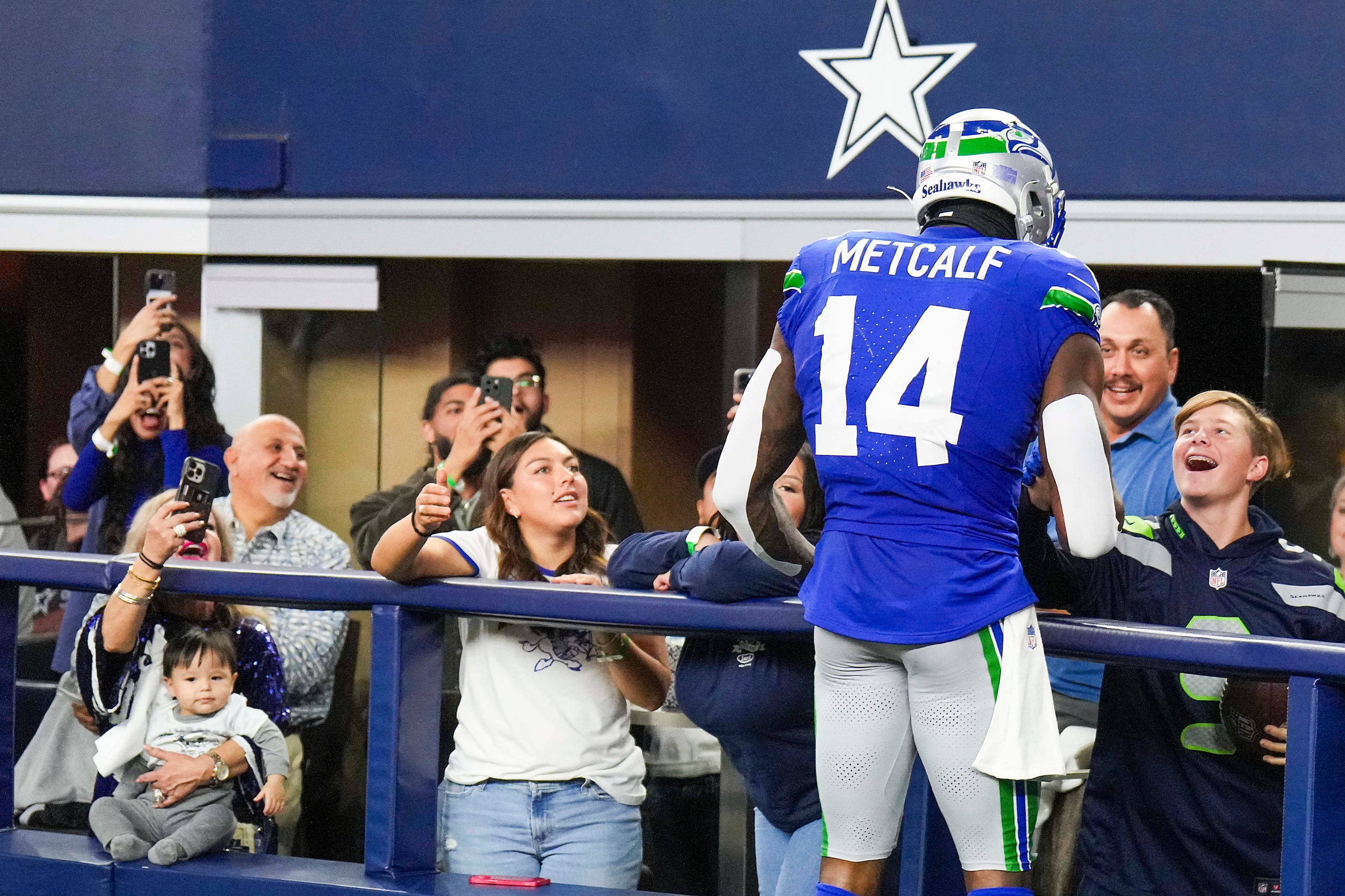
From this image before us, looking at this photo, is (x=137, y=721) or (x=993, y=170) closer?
(x=993, y=170)

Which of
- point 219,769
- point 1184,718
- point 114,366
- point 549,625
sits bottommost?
point 219,769

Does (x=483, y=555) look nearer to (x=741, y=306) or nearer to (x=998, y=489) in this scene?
(x=998, y=489)

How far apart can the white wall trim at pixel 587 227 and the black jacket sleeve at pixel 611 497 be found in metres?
0.70

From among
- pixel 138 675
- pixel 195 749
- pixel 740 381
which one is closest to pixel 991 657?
pixel 740 381

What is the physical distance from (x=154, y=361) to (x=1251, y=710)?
3457 mm

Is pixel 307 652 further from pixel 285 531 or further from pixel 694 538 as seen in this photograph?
pixel 694 538

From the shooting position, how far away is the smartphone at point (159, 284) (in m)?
4.91

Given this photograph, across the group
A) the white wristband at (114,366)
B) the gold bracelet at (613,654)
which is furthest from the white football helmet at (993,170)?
the white wristband at (114,366)

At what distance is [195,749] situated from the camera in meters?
3.33

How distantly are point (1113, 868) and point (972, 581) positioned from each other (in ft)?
A: 3.06

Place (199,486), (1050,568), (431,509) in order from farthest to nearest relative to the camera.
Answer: (199,486), (431,509), (1050,568)

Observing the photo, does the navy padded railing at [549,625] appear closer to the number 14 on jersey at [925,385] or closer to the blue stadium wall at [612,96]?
the number 14 on jersey at [925,385]

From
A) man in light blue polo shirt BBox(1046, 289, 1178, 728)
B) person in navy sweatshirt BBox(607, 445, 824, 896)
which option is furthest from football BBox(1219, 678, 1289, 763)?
man in light blue polo shirt BBox(1046, 289, 1178, 728)

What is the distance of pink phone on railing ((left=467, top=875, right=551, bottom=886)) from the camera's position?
3.00 metres
